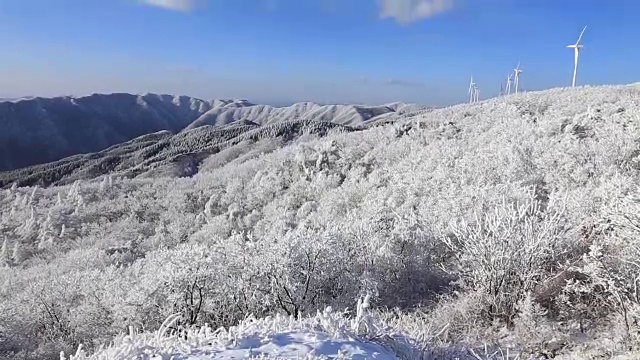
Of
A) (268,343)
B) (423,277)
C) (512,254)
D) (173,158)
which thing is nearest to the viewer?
(268,343)

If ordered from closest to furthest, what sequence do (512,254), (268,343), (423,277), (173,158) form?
(268,343)
(512,254)
(423,277)
(173,158)

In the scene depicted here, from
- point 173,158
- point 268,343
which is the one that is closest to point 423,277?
point 268,343

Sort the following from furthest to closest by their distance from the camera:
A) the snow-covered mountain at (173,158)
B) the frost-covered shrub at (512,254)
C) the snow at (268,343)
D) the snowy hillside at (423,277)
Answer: the snow-covered mountain at (173,158) → the frost-covered shrub at (512,254) → the snowy hillside at (423,277) → the snow at (268,343)

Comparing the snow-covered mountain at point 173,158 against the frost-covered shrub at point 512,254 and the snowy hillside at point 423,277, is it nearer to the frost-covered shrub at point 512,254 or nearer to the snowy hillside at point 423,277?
the snowy hillside at point 423,277

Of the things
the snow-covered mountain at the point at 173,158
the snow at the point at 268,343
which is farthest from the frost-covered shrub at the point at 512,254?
the snow-covered mountain at the point at 173,158

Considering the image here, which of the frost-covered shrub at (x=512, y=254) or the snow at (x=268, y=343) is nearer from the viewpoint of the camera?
the snow at (x=268, y=343)

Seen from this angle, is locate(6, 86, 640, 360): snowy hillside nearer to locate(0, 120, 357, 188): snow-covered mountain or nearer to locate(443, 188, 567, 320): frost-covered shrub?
locate(443, 188, 567, 320): frost-covered shrub

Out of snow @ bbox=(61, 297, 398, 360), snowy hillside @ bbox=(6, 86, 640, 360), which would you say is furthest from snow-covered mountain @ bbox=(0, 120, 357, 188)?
snow @ bbox=(61, 297, 398, 360)

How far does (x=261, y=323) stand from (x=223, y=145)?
497ft

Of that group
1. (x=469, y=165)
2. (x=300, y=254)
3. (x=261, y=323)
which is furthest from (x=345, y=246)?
(x=469, y=165)

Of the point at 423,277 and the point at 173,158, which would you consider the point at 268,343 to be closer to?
the point at 423,277

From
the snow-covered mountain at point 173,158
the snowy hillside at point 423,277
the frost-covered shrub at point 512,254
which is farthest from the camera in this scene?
the snow-covered mountain at point 173,158

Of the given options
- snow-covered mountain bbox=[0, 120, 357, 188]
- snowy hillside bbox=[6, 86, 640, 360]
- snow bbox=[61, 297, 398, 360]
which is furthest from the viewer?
snow-covered mountain bbox=[0, 120, 357, 188]

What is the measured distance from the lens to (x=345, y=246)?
12898mm
